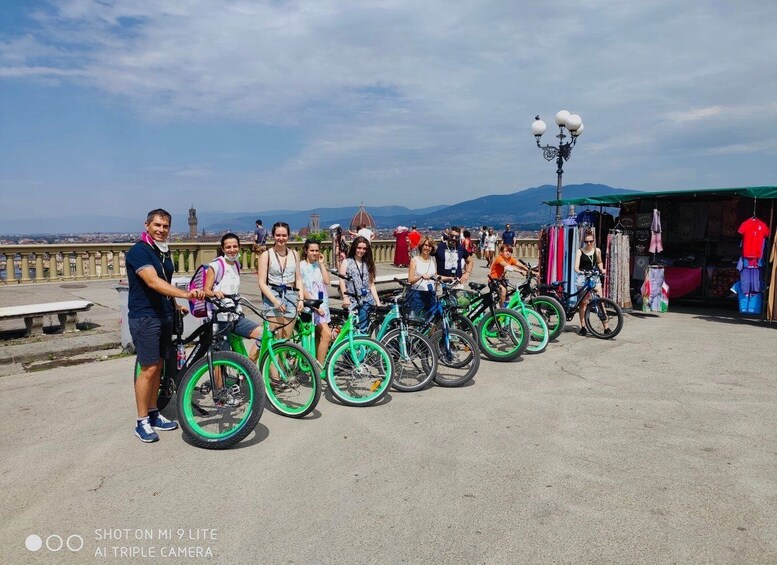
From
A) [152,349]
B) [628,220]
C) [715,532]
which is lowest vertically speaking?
[715,532]

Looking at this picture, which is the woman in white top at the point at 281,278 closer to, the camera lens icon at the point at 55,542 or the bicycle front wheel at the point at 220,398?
the bicycle front wheel at the point at 220,398

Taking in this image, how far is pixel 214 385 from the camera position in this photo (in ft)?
15.2

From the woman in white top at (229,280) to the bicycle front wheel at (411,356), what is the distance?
1.39 meters

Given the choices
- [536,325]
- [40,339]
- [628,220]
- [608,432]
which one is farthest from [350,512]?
[628,220]

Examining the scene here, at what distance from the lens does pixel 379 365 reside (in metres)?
5.64

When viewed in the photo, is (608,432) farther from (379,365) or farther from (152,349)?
(152,349)

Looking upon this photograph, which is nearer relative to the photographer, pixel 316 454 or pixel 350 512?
pixel 350 512

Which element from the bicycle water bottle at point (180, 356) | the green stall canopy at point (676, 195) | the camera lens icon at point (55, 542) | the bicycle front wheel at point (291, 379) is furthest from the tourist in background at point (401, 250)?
the camera lens icon at point (55, 542)

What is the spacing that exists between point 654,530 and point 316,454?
2.35 meters

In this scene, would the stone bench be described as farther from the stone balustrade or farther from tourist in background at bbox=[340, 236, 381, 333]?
the stone balustrade

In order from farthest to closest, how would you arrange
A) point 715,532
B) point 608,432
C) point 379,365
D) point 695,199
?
point 695,199 < point 379,365 < point 608,432 < point 715,532

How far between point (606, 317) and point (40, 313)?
879cm

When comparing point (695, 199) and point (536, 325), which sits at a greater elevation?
point (695, 199)

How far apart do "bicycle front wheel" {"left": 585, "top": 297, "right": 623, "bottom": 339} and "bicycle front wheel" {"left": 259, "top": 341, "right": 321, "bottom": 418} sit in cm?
548
